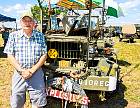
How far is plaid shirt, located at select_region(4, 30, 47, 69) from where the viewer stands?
4.95 meters

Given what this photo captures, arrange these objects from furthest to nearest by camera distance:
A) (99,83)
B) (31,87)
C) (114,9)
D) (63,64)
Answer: (114,9) → (63,64) → (99,83) → (31,87)

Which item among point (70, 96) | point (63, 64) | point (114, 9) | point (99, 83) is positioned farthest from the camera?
point (114, 9)

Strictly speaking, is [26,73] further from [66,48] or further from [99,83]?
[66,48]

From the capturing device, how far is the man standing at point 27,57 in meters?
4.89

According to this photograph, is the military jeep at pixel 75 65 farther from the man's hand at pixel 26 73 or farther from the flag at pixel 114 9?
the flag at pixel 114 9

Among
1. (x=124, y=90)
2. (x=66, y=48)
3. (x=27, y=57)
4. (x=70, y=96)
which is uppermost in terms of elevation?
(x=27, y=57)

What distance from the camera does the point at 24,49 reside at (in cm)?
495

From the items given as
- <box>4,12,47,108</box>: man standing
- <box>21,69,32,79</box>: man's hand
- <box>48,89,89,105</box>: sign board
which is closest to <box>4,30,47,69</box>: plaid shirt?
<box>4,12,47,108</box>: man standing

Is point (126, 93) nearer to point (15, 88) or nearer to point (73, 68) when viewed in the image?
point (73, 68)

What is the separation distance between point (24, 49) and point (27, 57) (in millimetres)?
121

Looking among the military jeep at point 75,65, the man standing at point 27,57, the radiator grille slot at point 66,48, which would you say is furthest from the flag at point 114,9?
the man standing at point 27,57

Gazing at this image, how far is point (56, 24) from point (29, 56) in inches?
173

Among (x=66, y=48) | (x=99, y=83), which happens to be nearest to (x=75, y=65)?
(x=66, y=48)

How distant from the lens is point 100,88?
22.3 feet
